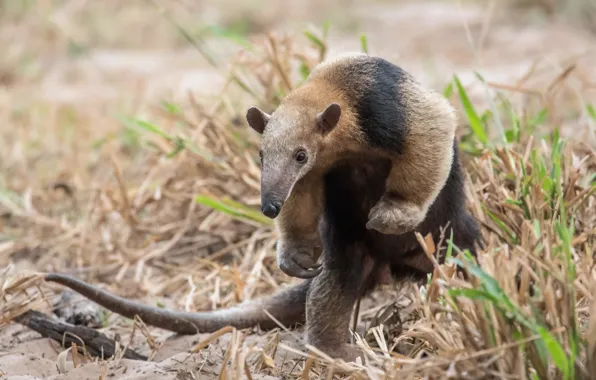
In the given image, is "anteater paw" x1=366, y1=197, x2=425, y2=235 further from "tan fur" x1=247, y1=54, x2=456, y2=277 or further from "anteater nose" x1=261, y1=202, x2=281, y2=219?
"anteater nose" x1=261, y1=202, x2=281, y2=219

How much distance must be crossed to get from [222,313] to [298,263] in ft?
1.78

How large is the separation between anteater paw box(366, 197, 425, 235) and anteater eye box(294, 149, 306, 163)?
0.35m

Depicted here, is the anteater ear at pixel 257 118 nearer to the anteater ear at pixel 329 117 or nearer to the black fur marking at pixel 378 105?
the anteater ear at pixel 329 117

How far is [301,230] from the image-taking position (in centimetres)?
319

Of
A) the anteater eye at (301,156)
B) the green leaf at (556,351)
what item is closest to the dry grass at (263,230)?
the green leaf at (556,351)

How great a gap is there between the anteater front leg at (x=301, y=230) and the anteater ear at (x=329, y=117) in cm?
33

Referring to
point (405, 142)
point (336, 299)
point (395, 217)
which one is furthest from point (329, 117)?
point (336, 299)

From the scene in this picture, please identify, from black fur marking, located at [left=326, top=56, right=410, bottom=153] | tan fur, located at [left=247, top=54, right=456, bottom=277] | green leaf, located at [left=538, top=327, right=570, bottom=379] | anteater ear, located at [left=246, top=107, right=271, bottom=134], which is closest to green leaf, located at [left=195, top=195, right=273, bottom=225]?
tan fur, located at [left=247, top=54, right=456, bottom=277]

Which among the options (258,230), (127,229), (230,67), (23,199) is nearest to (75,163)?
(23,199)

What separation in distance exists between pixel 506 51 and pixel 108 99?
4139mm

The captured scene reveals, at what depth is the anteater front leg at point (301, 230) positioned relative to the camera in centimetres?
310

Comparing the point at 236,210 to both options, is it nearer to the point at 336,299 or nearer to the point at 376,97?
the point at 336,299

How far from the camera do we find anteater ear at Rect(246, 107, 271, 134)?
2.78 meters

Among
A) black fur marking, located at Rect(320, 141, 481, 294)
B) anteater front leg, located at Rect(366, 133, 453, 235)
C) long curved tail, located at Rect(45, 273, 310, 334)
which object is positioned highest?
anteater front leg, located at Rect(366, 133, 453, 235)
